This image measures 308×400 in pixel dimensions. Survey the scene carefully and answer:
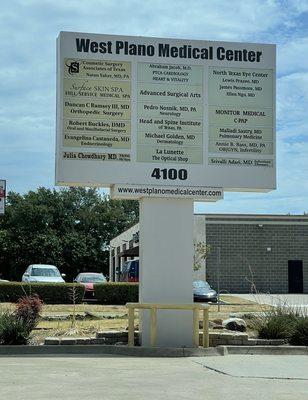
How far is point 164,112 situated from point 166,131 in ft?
1.35

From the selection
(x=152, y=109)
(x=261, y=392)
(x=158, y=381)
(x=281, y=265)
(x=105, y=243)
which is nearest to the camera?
(x=261, y=392)

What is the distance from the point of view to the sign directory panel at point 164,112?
1452 cm

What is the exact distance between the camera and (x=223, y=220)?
4703cm

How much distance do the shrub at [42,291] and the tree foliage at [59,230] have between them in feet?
139

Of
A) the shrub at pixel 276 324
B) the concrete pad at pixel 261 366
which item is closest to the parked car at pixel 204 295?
the shrub at pixel 276 324

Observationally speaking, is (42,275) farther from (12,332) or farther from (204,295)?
(12,332)

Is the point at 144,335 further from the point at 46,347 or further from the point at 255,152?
the point at 255,152

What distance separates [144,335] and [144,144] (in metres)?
4.00

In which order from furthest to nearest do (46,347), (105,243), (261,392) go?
1. (105,243)
2. (46,347)
3. (261,392)

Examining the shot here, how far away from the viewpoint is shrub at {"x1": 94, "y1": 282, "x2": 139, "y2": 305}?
28578 millimetres

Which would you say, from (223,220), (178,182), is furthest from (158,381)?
(223,220)

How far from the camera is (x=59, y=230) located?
74312mm

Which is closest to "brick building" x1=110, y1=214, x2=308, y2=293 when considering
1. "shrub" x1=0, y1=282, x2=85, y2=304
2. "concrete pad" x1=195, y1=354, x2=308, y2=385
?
"shrub" x1=0, y1=282, x2=85, y2=304

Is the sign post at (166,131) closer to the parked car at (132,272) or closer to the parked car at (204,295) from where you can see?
the parked car at (132,272)
